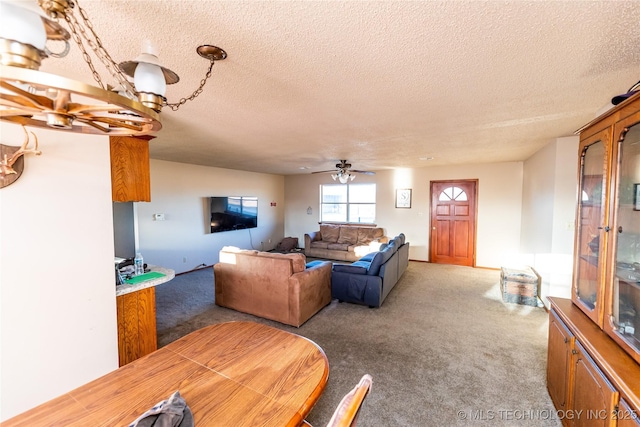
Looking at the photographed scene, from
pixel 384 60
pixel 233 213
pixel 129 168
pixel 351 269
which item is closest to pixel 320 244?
pixel 233 213

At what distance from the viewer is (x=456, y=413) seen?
1.98 meters

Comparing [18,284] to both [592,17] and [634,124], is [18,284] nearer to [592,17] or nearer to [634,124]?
[592,17]

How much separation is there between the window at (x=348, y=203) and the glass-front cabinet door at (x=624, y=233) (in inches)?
230

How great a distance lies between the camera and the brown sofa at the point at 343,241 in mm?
6555

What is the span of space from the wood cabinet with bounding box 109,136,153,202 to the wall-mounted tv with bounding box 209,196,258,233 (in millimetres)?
3766

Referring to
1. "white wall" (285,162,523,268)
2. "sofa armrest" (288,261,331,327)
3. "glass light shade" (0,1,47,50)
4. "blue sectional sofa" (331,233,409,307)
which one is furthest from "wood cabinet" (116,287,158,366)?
"white wall" (285,162,523,268)

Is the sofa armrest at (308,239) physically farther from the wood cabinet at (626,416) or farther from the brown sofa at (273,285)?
the wood cabinet at (626,416)

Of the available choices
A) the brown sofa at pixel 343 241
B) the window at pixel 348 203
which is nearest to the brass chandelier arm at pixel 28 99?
the brown sofa at pixel 343 241

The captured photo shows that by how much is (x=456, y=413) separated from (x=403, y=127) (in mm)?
2662

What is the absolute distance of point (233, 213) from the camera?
21.6 ft

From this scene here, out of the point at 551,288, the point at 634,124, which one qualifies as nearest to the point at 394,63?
the point at 634,124

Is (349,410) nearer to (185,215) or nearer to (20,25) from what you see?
(20,25)

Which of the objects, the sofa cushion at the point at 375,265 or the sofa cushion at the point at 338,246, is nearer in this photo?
the sofa cushion at the point at 375,265

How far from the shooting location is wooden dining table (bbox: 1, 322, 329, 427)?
3.32ft
